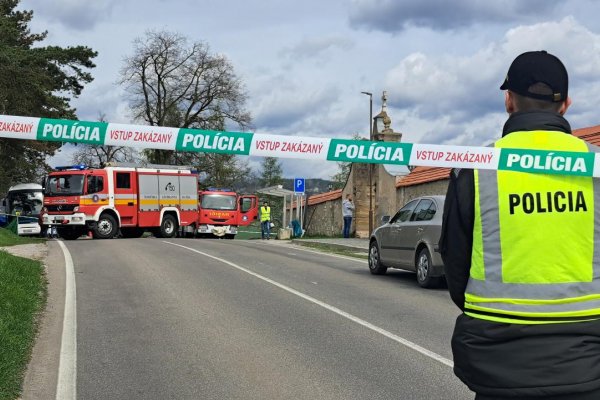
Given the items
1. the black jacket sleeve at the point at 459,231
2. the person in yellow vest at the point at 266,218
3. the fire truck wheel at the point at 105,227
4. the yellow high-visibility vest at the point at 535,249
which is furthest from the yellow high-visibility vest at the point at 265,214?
the yellow high-visibility vest at the point at 535,249

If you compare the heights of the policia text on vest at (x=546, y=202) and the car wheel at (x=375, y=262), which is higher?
the policia text on vest at (x=546, y=202)

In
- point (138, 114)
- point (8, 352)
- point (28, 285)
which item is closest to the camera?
point (8, 352)

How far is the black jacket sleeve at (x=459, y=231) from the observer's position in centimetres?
229

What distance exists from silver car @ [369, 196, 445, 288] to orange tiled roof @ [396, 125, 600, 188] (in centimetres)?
635

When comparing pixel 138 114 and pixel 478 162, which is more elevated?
pixel 138 114

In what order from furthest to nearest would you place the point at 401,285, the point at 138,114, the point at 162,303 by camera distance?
the point at 138,114 → the point at 401,285 → the point at 162,303

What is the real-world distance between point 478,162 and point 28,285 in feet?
32.0

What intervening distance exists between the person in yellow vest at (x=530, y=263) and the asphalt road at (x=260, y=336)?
334cm

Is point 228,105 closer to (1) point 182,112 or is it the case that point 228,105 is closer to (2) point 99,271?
(1) point 182,112

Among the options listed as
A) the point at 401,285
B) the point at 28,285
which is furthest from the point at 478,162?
the point at 401,285

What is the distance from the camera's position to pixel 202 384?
574 cm

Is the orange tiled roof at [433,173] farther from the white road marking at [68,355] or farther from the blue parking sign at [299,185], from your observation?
the white road marking at [68,355]

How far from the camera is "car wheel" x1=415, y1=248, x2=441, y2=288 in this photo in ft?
40.0

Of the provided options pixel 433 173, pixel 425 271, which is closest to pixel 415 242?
pixel 425 271
